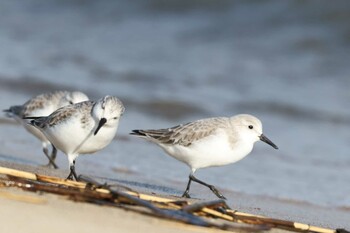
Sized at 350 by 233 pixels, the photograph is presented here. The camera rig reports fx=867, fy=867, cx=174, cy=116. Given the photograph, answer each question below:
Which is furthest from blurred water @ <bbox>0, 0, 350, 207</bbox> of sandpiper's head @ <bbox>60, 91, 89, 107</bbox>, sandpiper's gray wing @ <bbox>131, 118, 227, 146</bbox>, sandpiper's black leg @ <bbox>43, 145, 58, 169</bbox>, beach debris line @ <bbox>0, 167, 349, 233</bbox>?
beach debris line @ <bbox>0, 167, 349, 233</bbox>

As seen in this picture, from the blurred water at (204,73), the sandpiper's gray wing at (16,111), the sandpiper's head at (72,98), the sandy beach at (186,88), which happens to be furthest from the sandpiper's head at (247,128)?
the sandpiper's gray wing at (16,111)

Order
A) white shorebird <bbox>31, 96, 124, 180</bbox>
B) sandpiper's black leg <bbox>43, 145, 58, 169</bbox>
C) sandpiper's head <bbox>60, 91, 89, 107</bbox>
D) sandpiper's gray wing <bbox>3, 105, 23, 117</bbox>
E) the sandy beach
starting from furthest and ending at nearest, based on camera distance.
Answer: sandpiper's gray wing <bbox>3, 105, 23, 117</bbox>
sandpiper's head <bbox>60, 91, 89, 107</bbox>
sandpiper's black leg <bbox>43, 145, 58, 169</bbox>
the sandy beach
white shorebird <bbox>31, 96, 124, 180</bbox>

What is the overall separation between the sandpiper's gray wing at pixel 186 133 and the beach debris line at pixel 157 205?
1549 mm

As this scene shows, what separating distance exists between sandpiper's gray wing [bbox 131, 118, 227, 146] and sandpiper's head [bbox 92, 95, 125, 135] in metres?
0.35

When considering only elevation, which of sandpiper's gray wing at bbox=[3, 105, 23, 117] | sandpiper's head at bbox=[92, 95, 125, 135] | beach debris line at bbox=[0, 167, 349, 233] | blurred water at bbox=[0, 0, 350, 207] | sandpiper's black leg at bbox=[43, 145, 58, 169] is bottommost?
beach debris line at bbox=[0, 167, 349, 233]

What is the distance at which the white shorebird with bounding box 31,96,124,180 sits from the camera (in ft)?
21.4

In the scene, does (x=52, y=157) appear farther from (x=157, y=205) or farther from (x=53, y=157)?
(x=157, y=205)

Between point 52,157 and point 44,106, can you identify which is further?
point 44,106

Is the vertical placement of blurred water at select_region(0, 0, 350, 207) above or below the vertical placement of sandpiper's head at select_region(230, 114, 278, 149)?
above

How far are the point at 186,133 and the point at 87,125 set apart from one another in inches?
30.1

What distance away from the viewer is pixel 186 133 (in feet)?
22.0

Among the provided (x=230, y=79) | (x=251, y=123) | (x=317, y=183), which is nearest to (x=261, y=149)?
(x=317, y=183)

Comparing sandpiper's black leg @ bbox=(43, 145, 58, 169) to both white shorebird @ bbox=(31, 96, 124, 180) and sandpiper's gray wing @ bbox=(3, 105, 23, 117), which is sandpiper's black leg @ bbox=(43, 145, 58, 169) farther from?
white shorebird @ bbox=(31, 96, 124, 180)

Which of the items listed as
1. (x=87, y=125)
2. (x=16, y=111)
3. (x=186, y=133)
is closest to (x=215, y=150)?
(x=186, y=133)
